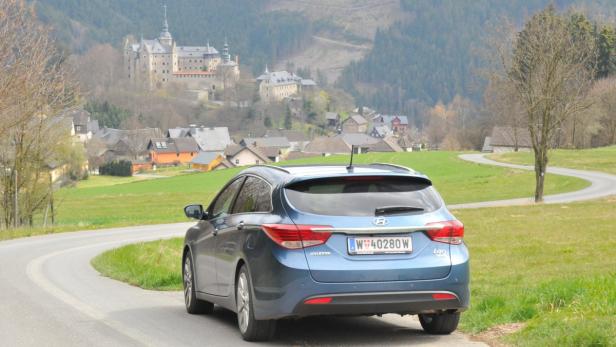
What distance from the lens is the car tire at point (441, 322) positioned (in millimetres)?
9250

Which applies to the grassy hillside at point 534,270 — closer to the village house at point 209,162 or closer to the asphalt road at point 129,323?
the asphalt road at point 129,323

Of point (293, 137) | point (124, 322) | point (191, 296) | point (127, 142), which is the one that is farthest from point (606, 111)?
point (293, 137)

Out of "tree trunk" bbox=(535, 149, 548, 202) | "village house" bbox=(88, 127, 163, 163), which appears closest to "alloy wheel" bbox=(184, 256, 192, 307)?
"tree trunk" bbox=(535, 149, 548, 202)

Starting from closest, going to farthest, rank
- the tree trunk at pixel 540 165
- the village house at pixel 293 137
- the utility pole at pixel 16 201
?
1. the utility pole at pixel 16 201
2. the tree trunk at pixel 540 165
3. the village house at pixel 293 137

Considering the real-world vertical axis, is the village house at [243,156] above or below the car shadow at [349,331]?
below

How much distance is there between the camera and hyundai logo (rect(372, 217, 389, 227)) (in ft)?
28.4

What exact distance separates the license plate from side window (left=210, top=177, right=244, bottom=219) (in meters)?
2.23

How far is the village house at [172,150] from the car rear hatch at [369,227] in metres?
149

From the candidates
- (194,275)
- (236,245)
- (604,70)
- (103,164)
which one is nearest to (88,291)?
(194,275)

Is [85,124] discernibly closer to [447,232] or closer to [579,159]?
[579,159]

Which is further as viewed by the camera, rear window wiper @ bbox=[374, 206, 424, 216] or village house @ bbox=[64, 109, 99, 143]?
village house @ bbox=[64, 109, 99, 143]

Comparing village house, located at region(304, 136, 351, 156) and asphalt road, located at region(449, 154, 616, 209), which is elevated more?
asphalt road, located at region(449, 154, 616, 209)

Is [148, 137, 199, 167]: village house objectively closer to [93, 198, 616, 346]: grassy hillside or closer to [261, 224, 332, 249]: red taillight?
[93, 198, 616, 346]: grassy hillside

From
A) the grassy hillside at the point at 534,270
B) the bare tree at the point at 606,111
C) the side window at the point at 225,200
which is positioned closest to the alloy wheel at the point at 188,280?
the side window at the point at 225,200
